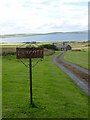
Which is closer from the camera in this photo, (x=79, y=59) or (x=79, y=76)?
(x=79, y=76)

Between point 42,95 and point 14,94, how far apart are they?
2277 millimetres

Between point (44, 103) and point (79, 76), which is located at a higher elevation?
point (79, 76)

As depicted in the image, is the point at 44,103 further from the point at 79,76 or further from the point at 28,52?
the point at 79,76

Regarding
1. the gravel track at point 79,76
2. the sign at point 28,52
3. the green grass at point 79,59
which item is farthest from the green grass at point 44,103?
the green grass at point 79,59


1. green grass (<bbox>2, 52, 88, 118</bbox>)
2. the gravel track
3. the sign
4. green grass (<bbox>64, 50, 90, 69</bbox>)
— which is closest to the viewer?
green grass (<bbox>2, 52, 88, 118</bbox>)

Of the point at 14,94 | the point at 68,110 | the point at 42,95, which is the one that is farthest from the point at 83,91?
the point at 68,110

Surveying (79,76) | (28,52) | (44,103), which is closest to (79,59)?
(79,76)

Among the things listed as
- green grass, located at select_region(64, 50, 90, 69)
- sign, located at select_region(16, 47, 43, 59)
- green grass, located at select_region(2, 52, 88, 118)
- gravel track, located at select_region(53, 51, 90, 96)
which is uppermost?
sign, located at select_region(16, 47, 43, 59)

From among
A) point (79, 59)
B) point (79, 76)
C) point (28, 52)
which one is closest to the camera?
point (28, 52)

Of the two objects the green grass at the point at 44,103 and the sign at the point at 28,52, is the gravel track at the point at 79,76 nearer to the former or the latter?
the green grass at the point at 44,103

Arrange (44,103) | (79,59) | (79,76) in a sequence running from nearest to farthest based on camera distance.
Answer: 1. (44,103)
2. (79,76)
3. (79,59)

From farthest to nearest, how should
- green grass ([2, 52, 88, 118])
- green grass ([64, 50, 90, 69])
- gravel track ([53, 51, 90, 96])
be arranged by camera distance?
green grass ([64, 50, 90, 69])
gravel track ([53, 51, 90, 96])
green grass ([2, 52, 88, 118])

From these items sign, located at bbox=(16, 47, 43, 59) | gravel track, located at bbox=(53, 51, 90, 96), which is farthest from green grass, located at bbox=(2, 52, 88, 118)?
sign, located at bbox=(16, 47, 43, 59)

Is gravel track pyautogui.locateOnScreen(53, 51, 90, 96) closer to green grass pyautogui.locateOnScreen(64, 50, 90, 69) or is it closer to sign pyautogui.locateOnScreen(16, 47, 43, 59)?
green grass pyautogui.locateOnScreen(64, 50, 90, 69)
